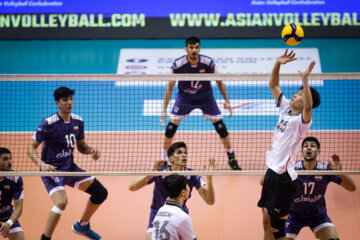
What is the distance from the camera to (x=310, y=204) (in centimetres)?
833

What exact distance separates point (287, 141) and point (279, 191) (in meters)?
0.68

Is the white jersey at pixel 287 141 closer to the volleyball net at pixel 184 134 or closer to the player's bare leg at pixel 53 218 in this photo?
the volleyball net at pixel 184 134

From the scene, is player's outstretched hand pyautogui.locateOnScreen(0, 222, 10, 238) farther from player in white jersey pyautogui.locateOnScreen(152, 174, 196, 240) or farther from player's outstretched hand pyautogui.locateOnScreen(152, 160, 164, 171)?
player in white jersey pyautogui.locateOnScreen(152, 174, 196, 240)

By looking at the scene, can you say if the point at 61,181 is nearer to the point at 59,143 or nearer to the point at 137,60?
the point at 59,143

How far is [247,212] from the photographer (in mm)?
9859

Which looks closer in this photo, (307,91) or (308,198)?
(307,91)

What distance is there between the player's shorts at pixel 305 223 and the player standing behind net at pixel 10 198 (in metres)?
4.10

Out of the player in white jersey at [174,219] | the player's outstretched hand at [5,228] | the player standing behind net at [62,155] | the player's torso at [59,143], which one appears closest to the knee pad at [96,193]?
the player standing behind net at [62,155]

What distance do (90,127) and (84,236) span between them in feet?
16.9

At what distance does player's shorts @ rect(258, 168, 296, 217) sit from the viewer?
711cm

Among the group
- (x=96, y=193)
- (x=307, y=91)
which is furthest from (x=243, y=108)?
(x=307, y=91)

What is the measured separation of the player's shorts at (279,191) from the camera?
23.3 feet

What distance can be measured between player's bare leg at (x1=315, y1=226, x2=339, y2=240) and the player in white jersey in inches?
97.8

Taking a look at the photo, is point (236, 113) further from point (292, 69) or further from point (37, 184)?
point (37, 184)
